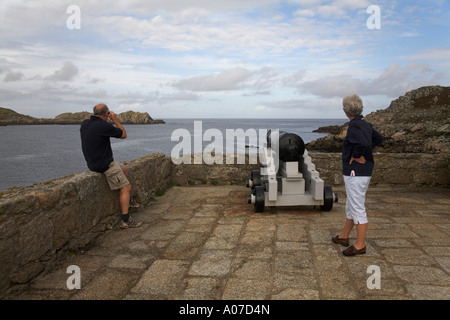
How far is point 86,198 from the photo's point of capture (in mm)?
3836

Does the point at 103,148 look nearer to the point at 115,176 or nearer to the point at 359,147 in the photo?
the point at 115,176

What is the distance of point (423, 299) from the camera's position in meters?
2.49

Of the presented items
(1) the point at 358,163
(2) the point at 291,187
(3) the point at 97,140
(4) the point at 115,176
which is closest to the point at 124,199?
(4) the point at 115,176

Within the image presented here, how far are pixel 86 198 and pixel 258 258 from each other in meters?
1.92

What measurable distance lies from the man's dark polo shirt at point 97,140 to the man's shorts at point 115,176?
59mm

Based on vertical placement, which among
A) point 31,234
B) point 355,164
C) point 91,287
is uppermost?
point 355,164

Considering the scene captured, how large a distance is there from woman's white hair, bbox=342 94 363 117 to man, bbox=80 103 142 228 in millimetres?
2473

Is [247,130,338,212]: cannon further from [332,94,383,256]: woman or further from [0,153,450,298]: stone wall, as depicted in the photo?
[0,153,450,298]: stone wall

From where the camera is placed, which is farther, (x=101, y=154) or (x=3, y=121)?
(x=3, y=121)

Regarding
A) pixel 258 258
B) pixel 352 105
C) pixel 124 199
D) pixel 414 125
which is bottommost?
pixel 258 258

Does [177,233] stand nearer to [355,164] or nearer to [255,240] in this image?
[255,240]

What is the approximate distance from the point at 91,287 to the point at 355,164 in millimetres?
2489

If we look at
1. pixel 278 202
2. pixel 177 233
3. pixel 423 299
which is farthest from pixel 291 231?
pixel 423 299

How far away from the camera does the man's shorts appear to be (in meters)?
4.26
